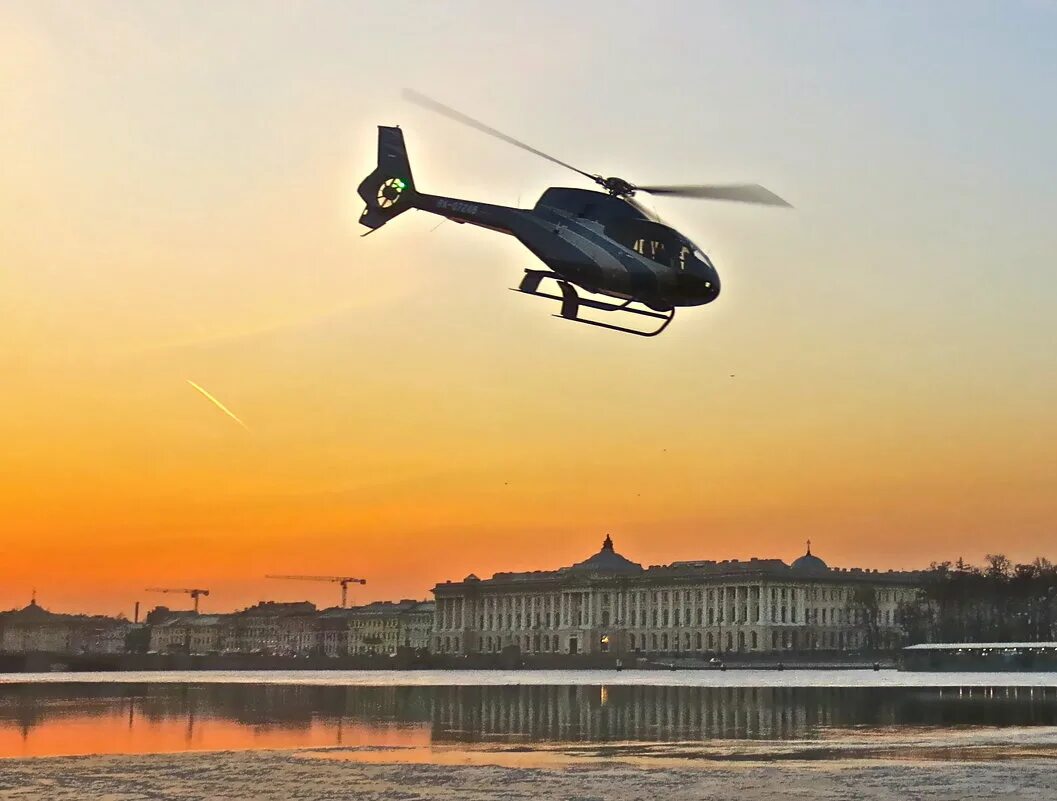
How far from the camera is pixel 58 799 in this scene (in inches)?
1331

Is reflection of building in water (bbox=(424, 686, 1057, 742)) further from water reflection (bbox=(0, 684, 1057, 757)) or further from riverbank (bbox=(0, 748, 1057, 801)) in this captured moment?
riverbank (bbox=(0, 748, 1057, 801))

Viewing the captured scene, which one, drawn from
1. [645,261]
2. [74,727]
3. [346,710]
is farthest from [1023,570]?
[645,261]

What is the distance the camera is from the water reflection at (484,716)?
51.8 m

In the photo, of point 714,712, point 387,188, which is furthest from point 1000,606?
point 387,188

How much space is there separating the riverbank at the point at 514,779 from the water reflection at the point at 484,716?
24.1 ft

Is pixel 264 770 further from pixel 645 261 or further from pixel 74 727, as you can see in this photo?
pixel 74 727

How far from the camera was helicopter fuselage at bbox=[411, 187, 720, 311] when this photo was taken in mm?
38781

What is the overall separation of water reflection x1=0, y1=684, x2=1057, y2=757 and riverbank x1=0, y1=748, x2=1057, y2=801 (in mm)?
7334

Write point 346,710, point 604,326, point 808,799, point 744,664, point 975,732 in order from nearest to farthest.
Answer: point 808,799
point 604,326
point 975,732
point 346,710
point 744,664

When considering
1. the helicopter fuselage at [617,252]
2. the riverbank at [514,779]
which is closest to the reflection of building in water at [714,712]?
the riverbank at [514,779]

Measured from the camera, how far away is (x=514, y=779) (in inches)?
1457

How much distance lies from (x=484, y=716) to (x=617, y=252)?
105 ft

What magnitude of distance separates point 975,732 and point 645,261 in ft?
73.4

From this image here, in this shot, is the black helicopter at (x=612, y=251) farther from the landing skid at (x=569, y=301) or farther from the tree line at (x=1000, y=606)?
the tree line at (x=1000, y=606)
